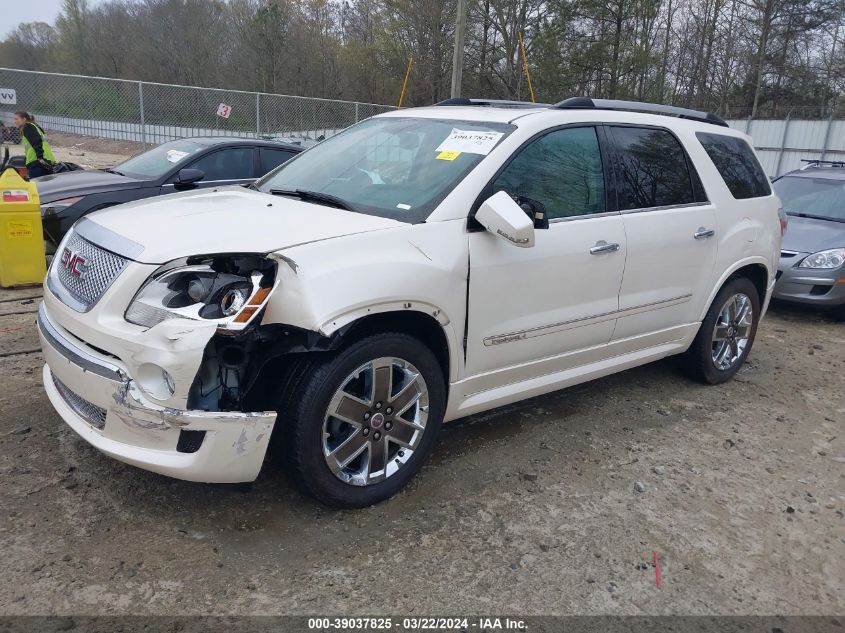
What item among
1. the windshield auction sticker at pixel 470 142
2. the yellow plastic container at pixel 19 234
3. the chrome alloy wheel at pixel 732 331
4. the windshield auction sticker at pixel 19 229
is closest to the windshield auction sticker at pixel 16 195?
the yellow plastic container at pixel 19 234

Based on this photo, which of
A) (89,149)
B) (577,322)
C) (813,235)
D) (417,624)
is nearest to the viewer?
(417,624)

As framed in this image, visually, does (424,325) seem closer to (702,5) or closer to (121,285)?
(121,285)

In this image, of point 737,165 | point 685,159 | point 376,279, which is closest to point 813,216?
point 737,165

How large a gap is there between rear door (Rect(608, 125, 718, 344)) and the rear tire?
0.26 m

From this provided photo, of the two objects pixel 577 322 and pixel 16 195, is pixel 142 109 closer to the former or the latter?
pixel 16 195

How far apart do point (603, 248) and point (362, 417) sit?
172 cm

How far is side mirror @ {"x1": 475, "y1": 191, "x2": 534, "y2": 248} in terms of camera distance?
3.05 m

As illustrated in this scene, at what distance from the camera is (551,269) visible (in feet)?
11.7

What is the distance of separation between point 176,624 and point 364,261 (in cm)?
155

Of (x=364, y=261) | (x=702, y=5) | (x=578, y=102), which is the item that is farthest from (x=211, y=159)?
(x=702, y=5)

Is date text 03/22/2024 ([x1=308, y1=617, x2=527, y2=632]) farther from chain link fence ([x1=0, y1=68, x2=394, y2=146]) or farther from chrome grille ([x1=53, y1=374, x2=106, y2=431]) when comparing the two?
chain link fence ([x1=0, y1=68, x2=394, y2=146])

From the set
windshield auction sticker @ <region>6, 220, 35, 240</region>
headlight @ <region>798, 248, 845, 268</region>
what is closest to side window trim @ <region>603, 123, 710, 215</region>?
headlight @ <region>798, 248, 845, 268</region>

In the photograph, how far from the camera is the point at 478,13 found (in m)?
30.0

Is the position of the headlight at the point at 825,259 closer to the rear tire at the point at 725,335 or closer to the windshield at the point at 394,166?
the rear tire at the point at 725,335
